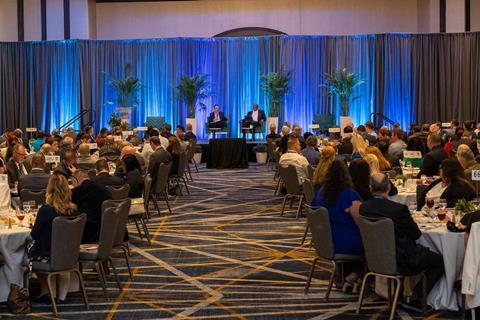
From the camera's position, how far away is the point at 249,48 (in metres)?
26.2

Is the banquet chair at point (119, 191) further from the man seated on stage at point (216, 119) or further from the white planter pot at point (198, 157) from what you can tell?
the man seated on stage at point (216, 119)

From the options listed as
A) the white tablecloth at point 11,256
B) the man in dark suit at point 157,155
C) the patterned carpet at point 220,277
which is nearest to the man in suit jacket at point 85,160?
the man in dark suit at point 157,155

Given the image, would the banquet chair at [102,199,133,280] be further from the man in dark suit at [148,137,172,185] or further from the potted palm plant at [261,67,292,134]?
the potted palm plant at [261,67,292,134]

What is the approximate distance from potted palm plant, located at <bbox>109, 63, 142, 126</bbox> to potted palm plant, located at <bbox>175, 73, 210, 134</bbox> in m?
1.30

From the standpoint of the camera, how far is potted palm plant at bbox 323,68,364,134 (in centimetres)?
2480

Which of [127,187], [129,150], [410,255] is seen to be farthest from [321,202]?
[129,150]

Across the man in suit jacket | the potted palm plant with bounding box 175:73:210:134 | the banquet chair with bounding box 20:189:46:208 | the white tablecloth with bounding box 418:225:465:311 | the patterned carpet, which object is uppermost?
the potted palm plant with bounding box 175:73:210:134

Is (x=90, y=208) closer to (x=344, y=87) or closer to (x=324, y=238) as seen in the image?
(x=324, y=238)

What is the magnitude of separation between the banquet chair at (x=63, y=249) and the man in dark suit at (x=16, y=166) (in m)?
4.34

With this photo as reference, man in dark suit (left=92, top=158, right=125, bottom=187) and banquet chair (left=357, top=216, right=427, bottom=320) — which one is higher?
man in dark suit (left=92, top=158, right=125, bottom=187)

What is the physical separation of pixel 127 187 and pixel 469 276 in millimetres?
4633

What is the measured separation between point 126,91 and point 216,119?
3060mm

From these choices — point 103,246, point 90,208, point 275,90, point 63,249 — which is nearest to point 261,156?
point 275,90

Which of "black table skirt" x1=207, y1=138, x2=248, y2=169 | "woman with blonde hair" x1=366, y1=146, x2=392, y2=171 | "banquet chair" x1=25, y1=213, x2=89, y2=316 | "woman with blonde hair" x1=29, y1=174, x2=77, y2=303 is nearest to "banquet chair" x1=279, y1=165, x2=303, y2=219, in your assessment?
"woman with blonde hair" x1=366, y1=146, x2=392, y2=171
